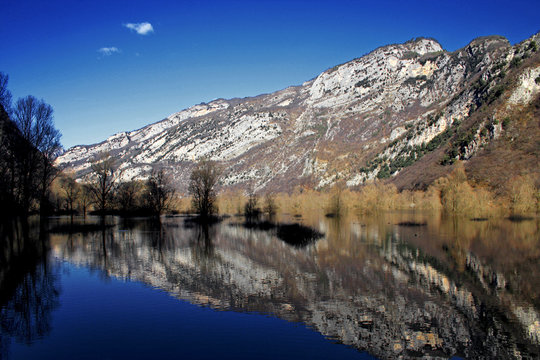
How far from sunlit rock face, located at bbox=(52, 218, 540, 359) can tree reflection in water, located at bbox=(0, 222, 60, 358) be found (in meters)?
2.35

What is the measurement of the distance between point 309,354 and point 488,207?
73.1 meters

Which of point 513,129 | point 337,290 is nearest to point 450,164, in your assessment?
point 513,129

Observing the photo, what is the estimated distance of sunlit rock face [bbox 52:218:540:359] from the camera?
11.1m

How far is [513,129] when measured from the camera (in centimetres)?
9425

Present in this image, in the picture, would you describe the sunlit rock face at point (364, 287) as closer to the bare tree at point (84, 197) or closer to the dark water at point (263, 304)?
the dark water at point (263, 304)

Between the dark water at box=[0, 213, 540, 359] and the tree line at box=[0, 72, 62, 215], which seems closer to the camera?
the dark water at box=[0, 213, 540, 359]

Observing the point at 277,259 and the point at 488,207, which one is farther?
the point at 488,207

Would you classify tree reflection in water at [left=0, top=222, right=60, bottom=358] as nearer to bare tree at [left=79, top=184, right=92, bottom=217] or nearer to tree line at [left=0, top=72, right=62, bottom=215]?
tree line at [left=0, top=72, right=62, bottom=215]

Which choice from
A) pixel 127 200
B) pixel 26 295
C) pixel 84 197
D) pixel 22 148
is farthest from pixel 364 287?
pixel 84 197

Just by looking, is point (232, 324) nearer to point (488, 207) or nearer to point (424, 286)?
point (424, 286)

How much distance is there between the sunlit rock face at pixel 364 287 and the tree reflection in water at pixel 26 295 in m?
2.35

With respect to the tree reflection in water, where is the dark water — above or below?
below

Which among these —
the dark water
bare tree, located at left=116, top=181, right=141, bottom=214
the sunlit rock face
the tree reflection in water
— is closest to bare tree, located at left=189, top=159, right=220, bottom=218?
bare tree, located at left=116, top=181, right=141, bottom=214

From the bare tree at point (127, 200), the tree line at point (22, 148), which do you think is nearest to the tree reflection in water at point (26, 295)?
the tree line at point (22, 148)
